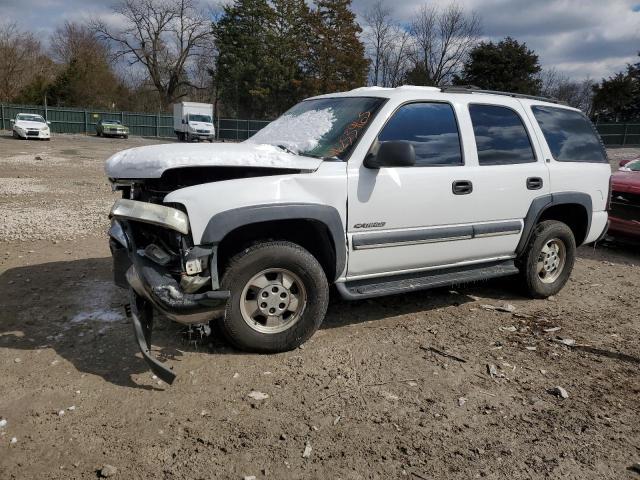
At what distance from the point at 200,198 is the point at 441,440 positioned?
2.05 m

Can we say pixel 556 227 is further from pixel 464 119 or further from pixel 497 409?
pixel 497 409

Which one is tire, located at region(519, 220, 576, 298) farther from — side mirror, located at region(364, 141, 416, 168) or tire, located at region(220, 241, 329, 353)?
tire, located at region(220, 241, 329, 353)

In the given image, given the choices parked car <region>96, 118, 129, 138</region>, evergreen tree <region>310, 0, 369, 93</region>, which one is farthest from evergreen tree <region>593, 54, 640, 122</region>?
A: parked car <region>96, 118, 129, 138</region>

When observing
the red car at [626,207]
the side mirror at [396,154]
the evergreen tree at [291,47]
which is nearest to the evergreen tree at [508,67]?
the evergreen tree at [291,47]

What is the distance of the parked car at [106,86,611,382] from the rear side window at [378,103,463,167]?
1 centimetres

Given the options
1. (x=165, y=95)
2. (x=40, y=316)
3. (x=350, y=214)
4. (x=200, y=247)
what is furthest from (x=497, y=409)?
(x=165, y=95)

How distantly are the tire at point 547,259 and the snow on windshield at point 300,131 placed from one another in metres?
2.34

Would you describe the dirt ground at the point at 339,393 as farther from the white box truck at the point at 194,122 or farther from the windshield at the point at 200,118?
the windshield at the point at 200,118

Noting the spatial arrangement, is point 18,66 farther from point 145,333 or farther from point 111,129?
point 145,333

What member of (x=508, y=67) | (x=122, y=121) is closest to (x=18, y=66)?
(x=122, y=121)

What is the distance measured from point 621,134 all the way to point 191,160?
39863 mm

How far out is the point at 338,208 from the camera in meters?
3.79

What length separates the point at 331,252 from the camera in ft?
12.7

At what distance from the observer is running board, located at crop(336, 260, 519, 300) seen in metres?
4.03
